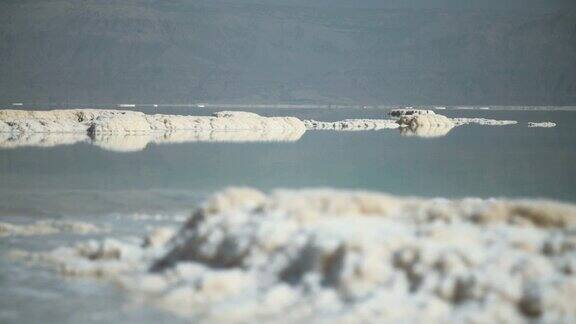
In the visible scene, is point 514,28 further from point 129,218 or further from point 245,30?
point 129,218

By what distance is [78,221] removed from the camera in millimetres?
11562

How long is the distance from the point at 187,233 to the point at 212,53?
134255mm

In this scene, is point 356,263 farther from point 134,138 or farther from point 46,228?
point 134,138

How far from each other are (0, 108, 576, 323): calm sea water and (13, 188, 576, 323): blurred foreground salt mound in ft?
1.81

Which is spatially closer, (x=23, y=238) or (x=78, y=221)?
(x=23, y=238)

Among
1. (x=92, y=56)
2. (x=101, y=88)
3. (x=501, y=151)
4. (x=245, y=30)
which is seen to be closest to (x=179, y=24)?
(x=245, y=30)

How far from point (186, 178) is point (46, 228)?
752 centimetres

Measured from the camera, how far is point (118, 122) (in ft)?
118

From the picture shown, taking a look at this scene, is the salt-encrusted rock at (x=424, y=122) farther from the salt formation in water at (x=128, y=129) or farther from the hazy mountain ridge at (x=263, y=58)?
the hazy mountain ridge at (x=263, y=58)

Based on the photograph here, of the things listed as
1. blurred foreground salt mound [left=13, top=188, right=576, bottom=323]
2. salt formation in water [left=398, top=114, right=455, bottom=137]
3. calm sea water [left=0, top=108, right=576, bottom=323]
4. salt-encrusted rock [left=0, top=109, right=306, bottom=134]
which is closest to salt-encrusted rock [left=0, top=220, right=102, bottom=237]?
calm sea water [left=0, top=108, right=576, bottom=323]

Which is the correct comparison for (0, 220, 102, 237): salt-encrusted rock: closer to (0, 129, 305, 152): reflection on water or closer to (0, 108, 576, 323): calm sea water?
(0, 108, 576, 323): calm sea water

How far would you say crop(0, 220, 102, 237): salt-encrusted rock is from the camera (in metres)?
10.6

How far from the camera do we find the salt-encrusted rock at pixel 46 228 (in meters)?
10.6

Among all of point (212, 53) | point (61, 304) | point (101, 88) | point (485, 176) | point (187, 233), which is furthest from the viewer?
point (212, 53)
